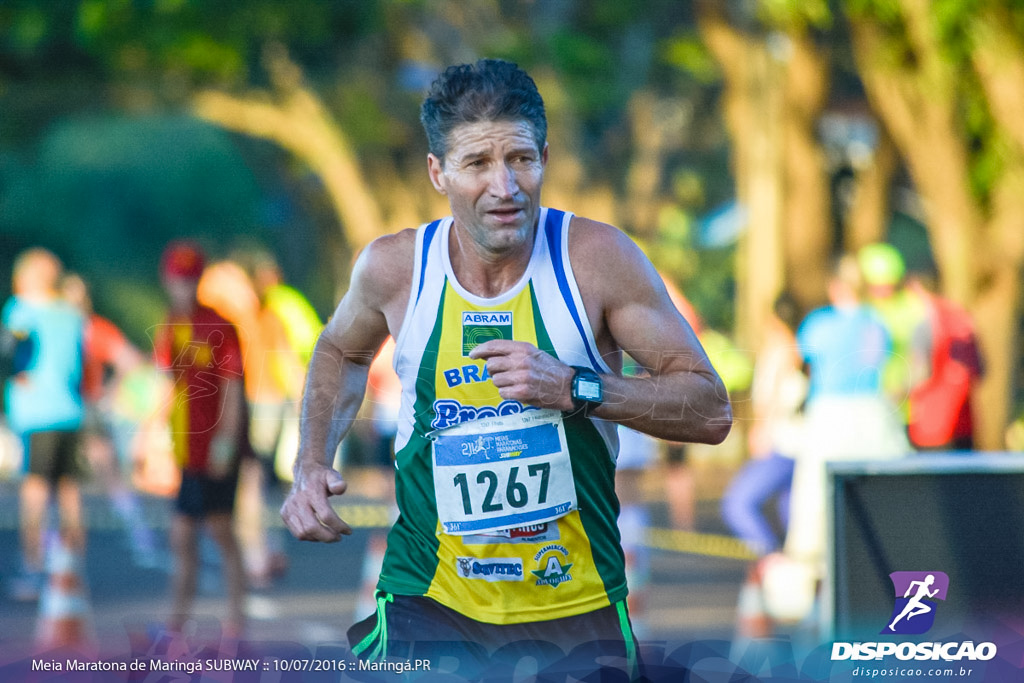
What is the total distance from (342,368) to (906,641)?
1709 mm

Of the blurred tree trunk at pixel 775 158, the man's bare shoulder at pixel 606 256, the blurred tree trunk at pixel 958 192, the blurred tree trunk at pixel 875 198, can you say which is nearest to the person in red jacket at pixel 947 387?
the blurred tree trunk at pixel 958 192

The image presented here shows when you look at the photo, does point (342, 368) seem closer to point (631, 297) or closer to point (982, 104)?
point (631, 297)

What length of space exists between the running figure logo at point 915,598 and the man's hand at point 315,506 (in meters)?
1.69

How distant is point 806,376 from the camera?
8.52 meters

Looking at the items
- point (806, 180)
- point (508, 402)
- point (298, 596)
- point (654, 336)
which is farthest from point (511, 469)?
point (806, 180)

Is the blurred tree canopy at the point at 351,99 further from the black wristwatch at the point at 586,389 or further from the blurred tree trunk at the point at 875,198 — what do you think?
the black wristwatch at the point at 586,389

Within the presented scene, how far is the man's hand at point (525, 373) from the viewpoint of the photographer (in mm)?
3373

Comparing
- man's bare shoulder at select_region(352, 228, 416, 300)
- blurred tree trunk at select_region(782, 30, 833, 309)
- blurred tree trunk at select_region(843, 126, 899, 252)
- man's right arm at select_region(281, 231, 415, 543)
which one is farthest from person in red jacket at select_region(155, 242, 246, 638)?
blurred tree trunk at select_region(843, 126, 899, 252)

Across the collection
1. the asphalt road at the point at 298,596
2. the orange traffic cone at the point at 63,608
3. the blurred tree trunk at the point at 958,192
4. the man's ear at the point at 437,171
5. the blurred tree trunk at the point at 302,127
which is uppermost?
the blurred tree trunk at the point at 302,127

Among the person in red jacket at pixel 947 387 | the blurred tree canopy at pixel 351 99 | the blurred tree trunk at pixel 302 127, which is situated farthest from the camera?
the blurred tree trunk at pixel 302 127

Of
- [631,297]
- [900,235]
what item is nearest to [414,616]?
[631,297]

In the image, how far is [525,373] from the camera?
337 cm

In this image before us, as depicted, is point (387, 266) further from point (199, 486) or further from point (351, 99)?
point (351, 99)

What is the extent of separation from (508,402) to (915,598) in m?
1.58
